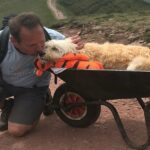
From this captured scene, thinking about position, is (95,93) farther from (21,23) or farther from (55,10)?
(55,10)

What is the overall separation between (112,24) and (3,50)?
149 inches

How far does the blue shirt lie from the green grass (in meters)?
4.77

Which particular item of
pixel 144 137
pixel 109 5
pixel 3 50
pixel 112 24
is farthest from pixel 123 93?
pixel 109 5

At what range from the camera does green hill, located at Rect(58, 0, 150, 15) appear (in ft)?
29.2

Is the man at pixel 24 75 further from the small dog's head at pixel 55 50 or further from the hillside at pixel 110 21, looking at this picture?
the hillside at pixel 110 21

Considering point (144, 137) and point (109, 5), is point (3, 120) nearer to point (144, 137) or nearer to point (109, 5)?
point (144, 137)

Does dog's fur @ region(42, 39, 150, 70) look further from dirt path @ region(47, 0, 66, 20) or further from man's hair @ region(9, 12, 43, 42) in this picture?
dirt path @ region(47, 0, 66, 20)

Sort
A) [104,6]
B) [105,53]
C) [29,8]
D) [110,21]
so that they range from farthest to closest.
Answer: [29,8], [104,6], [110,21], [105,53]

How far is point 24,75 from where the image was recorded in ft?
13.3

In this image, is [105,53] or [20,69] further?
[20,69]

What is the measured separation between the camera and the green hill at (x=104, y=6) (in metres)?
8.89

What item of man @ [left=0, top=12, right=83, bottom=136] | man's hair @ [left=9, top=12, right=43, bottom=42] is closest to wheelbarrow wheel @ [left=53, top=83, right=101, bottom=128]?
man @ [left=0, top=12, right=83, bottom=136]

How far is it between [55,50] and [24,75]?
54 cm

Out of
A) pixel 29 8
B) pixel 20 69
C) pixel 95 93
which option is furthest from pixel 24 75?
pixel 29 8
